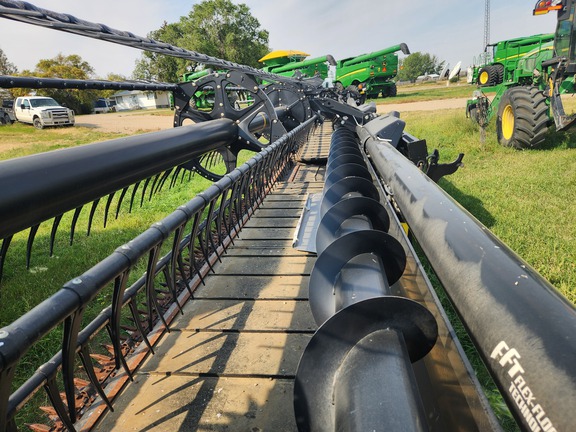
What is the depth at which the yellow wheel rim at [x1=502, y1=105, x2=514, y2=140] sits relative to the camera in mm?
7744

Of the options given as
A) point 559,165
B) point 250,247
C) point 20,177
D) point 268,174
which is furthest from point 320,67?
point 20,177

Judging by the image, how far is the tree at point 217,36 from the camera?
48000 mm

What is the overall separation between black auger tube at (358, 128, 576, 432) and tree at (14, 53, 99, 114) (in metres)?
36.3

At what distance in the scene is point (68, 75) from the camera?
35.4m

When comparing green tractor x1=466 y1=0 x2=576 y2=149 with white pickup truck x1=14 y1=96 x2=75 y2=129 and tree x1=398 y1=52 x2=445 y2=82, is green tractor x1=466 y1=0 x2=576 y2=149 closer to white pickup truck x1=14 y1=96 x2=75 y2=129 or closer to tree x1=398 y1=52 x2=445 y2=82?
white pickup truck x1=14 y1=96 x2=75 y2=129

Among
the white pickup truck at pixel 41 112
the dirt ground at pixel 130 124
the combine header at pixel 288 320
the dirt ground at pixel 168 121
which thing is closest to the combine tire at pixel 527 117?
the combine header at pixel 288 320

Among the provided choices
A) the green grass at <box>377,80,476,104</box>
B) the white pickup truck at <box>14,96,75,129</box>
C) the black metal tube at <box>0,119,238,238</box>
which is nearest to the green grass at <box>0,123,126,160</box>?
the white pickup truck at <box>14,96,75,129</box>

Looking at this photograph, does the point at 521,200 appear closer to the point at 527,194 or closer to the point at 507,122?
the point at 527,194

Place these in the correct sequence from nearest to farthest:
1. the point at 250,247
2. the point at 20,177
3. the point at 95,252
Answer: the point at 20,177 < the point at 250,247 < the point at 95,252

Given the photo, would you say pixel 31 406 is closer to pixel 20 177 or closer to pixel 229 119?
pixel 20 177

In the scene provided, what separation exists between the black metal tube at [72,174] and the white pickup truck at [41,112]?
20361 millimetres

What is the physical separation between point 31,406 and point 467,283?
2.53m

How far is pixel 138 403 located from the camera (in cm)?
163

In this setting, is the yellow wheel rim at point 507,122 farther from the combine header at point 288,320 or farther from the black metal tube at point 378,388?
the black metal tube at point 378,388
